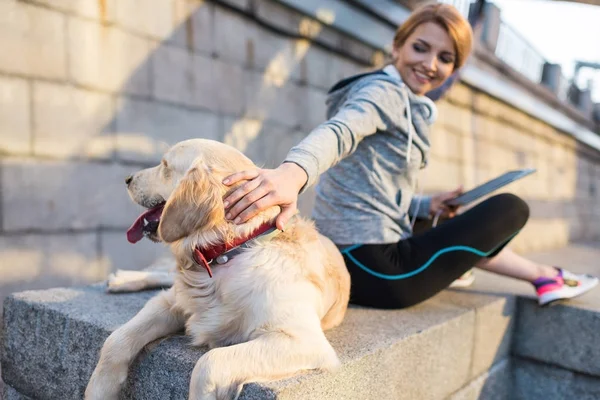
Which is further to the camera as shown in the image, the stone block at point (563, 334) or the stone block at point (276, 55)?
the stone block at point (276, 55)

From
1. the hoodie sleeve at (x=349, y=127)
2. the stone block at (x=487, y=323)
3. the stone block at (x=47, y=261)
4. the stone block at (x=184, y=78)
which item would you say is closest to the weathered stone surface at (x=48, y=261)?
the stone block at (x=47, y=261)

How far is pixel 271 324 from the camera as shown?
1578 mm

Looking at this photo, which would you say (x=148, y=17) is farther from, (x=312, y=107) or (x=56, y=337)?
(x=56, y=337)

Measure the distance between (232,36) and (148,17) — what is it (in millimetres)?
762

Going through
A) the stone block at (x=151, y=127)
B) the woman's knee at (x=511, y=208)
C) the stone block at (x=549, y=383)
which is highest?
the stone block at (x=151, y=127)

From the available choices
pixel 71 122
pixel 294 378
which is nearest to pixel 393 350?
pixel 294 378

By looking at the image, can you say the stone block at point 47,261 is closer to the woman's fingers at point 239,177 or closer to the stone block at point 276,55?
the woman's fingers at point 239,177

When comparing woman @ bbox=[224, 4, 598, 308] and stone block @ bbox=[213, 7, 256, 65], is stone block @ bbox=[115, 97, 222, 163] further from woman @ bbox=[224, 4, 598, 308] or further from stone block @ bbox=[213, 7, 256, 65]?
woman @ bbox=[224, 4, 598, 308]

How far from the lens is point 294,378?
153 centimetres

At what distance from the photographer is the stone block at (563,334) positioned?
2746 mm

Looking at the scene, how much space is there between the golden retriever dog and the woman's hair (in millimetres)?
1437

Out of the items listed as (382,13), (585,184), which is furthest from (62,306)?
(585,184)

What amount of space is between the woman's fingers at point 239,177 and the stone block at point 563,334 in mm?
2156

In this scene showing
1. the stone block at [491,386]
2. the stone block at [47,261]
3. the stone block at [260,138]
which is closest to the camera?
the stone block at [491,386]
